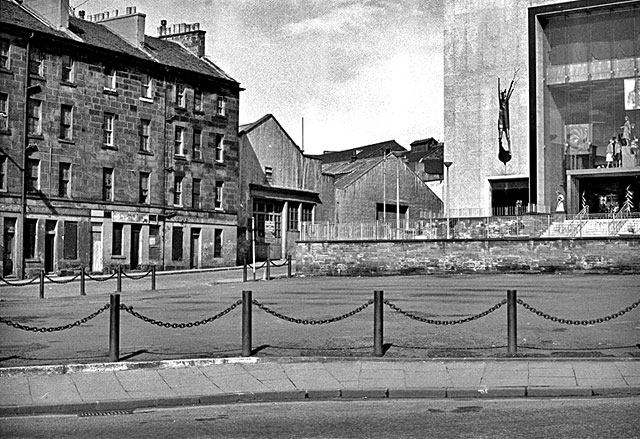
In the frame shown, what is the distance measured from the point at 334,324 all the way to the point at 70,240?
31308 millimetres

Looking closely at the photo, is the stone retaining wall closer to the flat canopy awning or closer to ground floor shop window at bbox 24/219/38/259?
ground floor shop window at bbox 24/219/38/259

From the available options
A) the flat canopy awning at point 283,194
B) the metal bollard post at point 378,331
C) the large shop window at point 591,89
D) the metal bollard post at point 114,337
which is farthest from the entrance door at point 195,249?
the metal bollard post at point 378,331

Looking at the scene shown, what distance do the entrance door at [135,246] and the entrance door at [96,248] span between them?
2348 millimetres

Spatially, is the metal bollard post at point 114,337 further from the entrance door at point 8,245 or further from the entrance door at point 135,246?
the entrance door at point 135,246

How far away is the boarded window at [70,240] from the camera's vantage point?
47.2m

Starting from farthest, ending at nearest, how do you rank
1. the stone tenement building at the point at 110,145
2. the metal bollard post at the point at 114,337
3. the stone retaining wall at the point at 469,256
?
1. the stone tenement building at the point at 110,145
2. the stone retaining wall at the point at 469,256
3. the metal bollard post at the point at 114,337

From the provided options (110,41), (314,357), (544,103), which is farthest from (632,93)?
(314,357)

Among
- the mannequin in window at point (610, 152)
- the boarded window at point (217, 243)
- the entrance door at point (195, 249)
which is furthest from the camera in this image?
the boarded window at point (217, 243)

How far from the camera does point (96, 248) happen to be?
49188 millimetres

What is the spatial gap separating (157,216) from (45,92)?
10.1 metres

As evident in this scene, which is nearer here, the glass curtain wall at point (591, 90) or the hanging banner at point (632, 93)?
the hanging banner at point (632, 93)

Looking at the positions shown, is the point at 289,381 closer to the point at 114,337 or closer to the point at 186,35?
the point at 114,337

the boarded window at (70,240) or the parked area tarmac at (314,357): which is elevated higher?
the boarded window at (70,240)

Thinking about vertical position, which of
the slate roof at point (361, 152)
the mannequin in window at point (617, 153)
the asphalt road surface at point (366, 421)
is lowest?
the asphalt road surface at point (366, 421)
